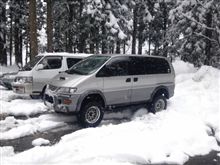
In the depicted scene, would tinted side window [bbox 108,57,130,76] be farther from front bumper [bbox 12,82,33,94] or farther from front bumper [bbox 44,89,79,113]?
front bumper [bbox 12,82,33,94]

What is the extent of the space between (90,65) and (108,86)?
99cm

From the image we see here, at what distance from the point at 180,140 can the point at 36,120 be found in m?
4.74

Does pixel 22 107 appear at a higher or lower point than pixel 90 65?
lower

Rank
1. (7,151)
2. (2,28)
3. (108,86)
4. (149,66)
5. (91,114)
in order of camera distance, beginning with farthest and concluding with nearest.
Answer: (2,28) < (149,66) < (108,86) < (91,114) < (7,151)

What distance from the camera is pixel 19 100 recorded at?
13453 millimetres

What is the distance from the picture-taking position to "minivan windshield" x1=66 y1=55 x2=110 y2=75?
10.2 meters

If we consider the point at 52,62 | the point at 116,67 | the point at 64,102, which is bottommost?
the point at 64,102

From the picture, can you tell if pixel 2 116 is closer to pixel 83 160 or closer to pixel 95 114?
pixel 95 114

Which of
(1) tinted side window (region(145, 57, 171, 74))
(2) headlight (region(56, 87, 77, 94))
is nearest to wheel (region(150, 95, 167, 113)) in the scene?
(1) tinted side window (region(145, 57, 171, 74))

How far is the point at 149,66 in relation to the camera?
11.6 metres

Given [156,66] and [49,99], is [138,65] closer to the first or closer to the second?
[156,66]

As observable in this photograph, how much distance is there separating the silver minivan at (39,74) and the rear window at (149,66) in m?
4.19

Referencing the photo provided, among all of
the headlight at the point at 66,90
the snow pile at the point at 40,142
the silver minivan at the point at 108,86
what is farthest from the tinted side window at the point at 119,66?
the snow pile at the point at 40,142

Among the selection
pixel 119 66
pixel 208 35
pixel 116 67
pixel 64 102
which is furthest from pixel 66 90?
pixel 208 35
